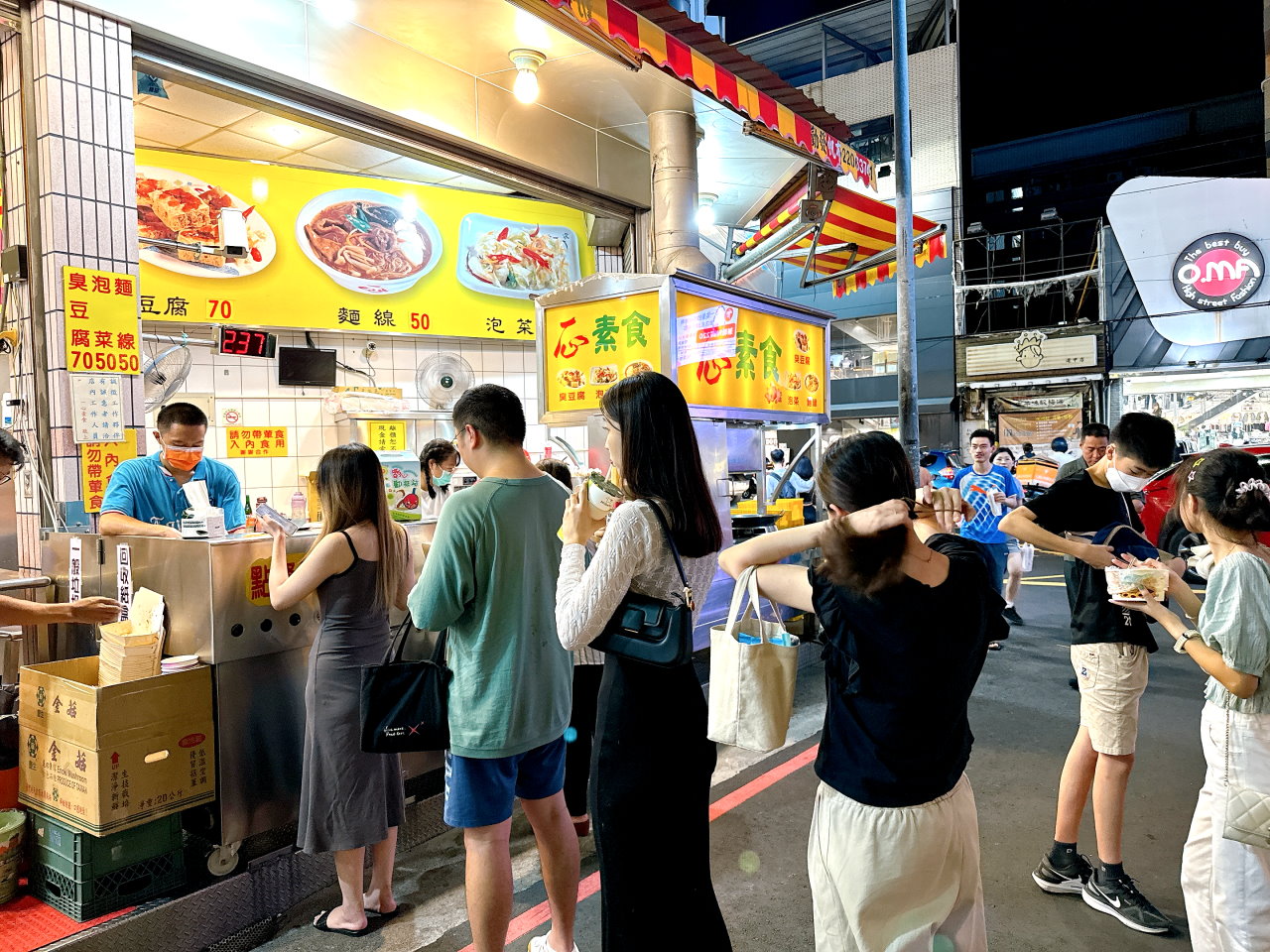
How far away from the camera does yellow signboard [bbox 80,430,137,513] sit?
12.6 feet

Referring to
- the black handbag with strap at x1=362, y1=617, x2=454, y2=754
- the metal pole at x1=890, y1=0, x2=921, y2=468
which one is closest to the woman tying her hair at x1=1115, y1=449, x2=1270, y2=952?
the black handbag with strap at x1=362, y1=617, x2=454, y2=754

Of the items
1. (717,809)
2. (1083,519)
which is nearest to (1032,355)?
(1083,519)

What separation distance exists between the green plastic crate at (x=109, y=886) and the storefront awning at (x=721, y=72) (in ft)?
13.5

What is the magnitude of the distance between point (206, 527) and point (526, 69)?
350 centimetres

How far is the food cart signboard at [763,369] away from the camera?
557 cm

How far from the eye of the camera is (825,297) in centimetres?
2153

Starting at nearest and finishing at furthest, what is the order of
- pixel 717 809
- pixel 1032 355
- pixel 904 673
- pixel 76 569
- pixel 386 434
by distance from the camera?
1. pixel 904 673
2. pixel 76 569
3. pixel 717 809
4. pixel 386 434
5. pixel 1032 355

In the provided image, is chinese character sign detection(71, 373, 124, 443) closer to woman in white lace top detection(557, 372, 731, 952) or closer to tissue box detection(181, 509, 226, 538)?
tissue box detection(181, 509, 226, 538)

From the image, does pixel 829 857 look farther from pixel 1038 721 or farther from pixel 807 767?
pixel 1038 721

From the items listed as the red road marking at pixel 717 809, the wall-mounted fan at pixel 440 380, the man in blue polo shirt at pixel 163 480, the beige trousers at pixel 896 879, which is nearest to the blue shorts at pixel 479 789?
the red road marking at pixel 717 809

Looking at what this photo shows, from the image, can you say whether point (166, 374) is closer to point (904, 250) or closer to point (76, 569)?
point (76, 569)

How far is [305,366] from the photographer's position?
7.22 meters

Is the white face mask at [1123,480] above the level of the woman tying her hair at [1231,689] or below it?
above

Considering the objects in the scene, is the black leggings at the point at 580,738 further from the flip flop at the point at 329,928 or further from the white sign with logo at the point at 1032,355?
the white sign with logo at the point at 1032,355
